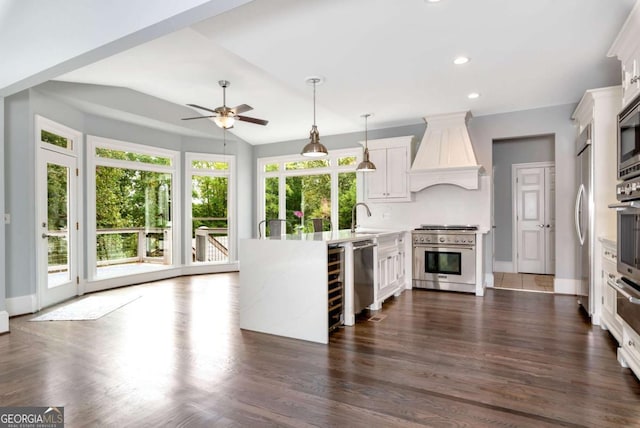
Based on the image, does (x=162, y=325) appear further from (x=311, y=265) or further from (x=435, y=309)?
(x=435, y=309)

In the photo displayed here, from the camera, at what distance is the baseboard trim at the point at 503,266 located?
23.4ft

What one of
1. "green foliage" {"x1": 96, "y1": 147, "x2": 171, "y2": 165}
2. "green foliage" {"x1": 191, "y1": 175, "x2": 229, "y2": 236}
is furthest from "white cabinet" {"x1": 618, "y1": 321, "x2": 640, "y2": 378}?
"green foliage" {"x1": 96, "y1": 147, "x2": 171, "y2": 165}

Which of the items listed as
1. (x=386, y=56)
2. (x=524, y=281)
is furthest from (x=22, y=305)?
(x=524, y=281)

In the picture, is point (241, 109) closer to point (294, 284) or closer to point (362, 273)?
point (294, 284)

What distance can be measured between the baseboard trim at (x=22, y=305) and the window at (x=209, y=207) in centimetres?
292

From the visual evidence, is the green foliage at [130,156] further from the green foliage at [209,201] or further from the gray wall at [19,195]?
the gray wall at [19,195]

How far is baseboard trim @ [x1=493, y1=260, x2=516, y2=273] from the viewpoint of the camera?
712 centimetres

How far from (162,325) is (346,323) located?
1920mm

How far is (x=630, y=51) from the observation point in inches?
113

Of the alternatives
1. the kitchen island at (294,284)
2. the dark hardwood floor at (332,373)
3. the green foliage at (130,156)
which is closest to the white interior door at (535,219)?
the dark hardwood floor at (332,373)

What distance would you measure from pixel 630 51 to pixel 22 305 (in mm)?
6469

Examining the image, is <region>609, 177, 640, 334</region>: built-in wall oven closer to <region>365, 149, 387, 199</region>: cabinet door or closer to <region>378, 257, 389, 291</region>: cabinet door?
<region>378, 257, 389, 291</region>: cabinet door

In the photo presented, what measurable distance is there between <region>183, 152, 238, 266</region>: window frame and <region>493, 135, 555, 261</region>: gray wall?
5325mm

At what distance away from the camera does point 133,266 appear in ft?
21.0
